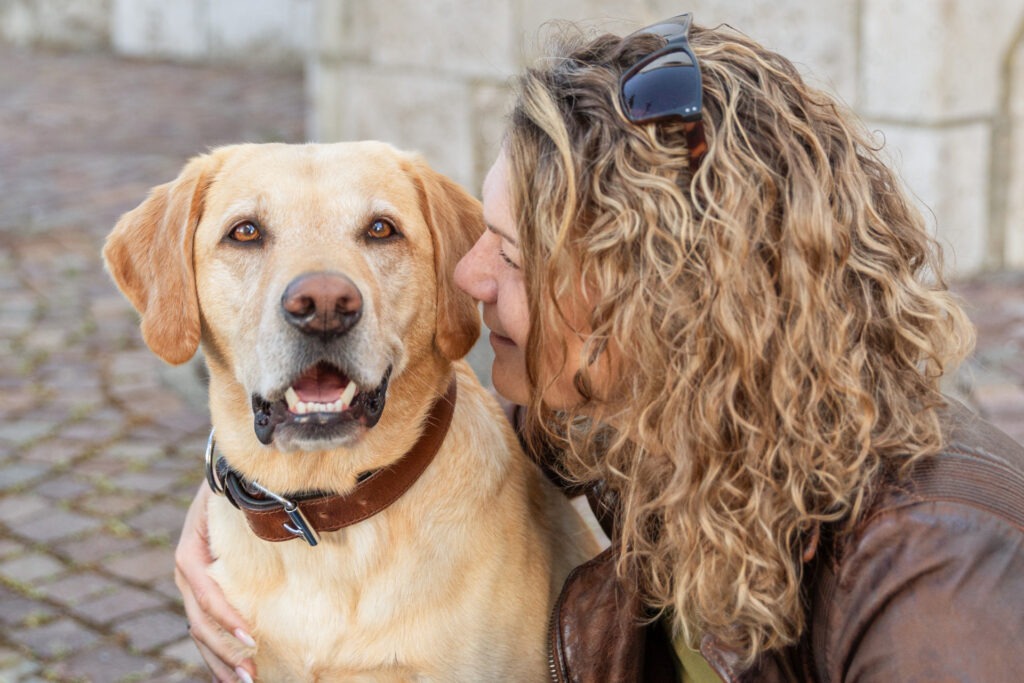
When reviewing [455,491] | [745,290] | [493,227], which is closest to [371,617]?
[455,491]

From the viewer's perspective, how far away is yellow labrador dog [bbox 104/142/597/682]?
7.69ft

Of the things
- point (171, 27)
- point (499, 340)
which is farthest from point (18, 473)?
point (171, 27)

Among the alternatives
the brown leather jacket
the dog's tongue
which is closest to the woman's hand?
the dog's tongue

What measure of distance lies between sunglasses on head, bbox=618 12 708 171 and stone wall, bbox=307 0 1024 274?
101 inches

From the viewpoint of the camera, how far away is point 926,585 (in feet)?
5.99

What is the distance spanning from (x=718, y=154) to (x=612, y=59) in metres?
0.34

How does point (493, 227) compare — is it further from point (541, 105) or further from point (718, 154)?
point (718, 154)

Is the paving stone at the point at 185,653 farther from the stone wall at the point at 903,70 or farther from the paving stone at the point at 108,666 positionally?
the stone wall at the point at 903,70

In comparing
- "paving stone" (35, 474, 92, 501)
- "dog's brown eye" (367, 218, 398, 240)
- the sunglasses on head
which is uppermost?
the sunglasses on head

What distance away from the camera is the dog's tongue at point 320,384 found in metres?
2.37

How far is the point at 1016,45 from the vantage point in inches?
218

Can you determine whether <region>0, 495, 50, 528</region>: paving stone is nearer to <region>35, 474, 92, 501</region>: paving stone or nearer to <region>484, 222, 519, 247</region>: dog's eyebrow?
<region>35, 474, 92, 501</region>: paving stone

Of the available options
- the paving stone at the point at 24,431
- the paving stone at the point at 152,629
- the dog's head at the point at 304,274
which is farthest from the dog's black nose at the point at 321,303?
the paving stone at the point at 24,431

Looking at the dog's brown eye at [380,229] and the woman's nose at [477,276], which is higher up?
the dog's brown eye at [380,229]
